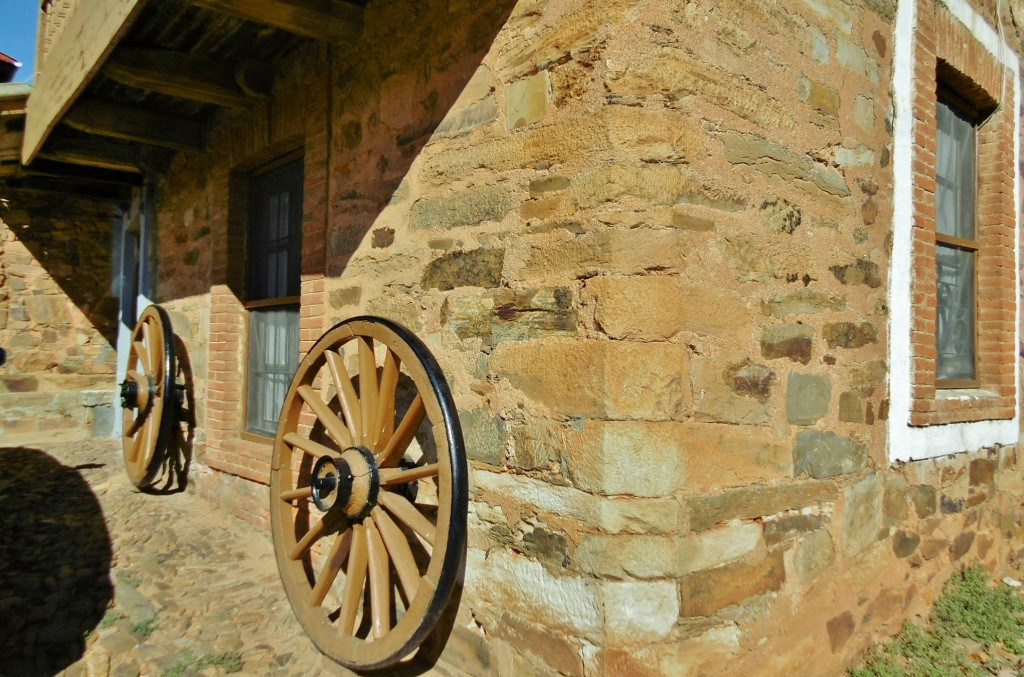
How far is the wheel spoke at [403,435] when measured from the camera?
2.43m

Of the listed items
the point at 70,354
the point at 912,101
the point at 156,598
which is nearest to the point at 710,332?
the point at 912,101

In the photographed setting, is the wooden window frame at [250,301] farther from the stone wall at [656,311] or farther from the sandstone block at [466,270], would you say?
the sandstone block at [466,270]

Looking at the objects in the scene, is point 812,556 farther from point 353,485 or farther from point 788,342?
point 353,485

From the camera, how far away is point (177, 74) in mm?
3877

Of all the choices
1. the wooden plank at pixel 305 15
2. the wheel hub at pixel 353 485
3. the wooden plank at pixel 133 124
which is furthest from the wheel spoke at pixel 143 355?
the wheel hub at pixel 353 485

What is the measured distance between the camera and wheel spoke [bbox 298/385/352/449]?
111 inches

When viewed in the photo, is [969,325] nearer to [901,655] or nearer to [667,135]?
[901,655]

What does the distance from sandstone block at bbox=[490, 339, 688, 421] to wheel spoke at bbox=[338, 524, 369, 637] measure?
3.32ft

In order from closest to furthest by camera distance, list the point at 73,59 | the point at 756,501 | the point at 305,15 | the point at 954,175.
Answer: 1. the point at 756,501
2. the point at 305,15
3. the point at 954,175
4. the point at 73,59

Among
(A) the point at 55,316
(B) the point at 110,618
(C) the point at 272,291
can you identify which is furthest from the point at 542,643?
(A) the point at 55,316

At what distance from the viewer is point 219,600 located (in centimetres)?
322

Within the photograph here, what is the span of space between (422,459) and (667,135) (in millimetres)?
1542

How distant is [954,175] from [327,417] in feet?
11.4

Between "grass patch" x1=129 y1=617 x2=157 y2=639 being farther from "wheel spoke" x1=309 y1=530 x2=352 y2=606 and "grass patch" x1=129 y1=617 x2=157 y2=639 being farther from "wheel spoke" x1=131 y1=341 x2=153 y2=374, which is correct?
"wheel spoke" x1=131 y1=341 x2=153 y2=374
